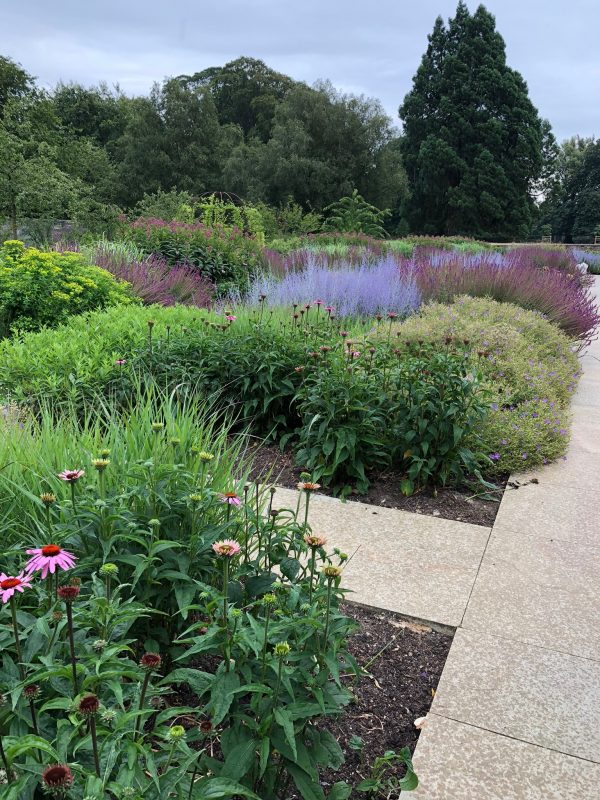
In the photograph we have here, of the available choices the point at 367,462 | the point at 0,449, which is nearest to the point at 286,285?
the point at 367,462

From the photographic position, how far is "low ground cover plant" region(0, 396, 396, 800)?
1059 millimetres

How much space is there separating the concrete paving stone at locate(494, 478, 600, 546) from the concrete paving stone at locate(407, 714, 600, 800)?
1485 mm

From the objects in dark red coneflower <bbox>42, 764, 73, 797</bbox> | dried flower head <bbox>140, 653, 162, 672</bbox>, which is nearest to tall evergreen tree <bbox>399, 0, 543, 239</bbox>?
dried flower head <bbox>140, 653, 162, 672</bbox>

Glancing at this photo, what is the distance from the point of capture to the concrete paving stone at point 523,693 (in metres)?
1.77

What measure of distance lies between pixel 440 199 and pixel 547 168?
10.0 meters

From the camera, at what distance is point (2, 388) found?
3.87 meters

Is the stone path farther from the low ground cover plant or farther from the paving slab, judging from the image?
the low ground cover plant

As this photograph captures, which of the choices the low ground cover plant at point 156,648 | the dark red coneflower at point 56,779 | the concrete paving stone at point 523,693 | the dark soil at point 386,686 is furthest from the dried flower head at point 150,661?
the concrete paving stone at point 523,693

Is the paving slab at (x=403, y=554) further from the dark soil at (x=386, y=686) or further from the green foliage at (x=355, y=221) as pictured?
the green foliage at (x=355, y=221)

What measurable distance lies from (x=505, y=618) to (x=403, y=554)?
0.60 m

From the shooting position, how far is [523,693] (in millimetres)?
1929

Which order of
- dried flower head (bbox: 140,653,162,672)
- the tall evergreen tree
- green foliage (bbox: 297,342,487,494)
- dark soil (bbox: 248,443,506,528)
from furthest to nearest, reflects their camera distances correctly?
the tall evergreen tree → green foliage (bbox: 297,342,487,494) → dark soil (bbox: 248,443,506,528) → dried flower head (bbox: 140,653,162,672)

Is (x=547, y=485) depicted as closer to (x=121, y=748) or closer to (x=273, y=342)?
(x=273, y=342)

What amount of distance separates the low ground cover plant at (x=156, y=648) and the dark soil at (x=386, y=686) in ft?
0.34
